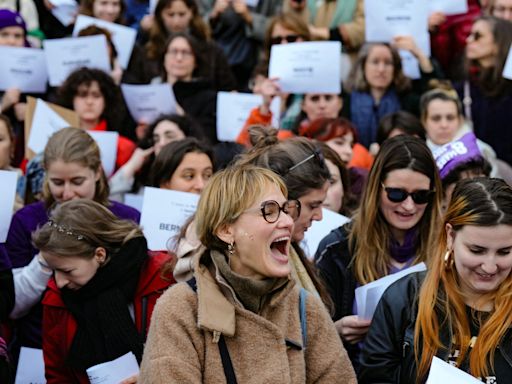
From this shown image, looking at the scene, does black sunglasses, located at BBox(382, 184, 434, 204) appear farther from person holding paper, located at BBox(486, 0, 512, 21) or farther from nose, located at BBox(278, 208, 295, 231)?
person holding paper, located at BBox(486, 0, 512, 21)

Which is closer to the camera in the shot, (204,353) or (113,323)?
(204,353)

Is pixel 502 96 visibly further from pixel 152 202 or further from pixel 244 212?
pixel 244 212

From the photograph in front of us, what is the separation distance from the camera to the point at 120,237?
17.7 feet

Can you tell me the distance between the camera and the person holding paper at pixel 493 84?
8.68 m

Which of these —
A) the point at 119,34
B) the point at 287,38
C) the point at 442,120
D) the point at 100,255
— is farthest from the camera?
the point at 119,34

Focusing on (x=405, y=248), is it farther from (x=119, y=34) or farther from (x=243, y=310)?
(x=119, y=34)

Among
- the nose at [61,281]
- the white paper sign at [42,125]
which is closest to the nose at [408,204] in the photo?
the nose at [61,281]

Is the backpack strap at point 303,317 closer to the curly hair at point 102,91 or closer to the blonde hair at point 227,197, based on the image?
the blonde hair at point 227,197

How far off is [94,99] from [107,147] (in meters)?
0.93

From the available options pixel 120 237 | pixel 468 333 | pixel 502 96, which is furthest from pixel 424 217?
pixel 502 96

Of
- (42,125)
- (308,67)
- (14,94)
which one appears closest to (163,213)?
(42,125)

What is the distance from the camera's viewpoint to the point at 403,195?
544 cm

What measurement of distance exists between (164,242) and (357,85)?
11.0 ft

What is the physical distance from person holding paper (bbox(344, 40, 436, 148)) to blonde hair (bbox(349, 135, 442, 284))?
336 centimetres
